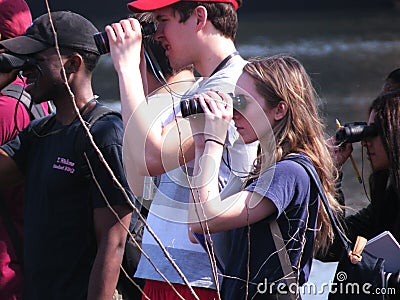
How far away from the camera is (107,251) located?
12.0 ft

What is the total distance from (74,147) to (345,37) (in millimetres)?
16390

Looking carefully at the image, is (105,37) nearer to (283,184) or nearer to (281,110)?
(281,110)

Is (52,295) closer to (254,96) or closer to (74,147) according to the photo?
(74,147)

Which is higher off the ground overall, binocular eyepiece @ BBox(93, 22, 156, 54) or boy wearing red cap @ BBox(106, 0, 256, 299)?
binocular eyepiece @ BBox(93, 22, 156, 54)

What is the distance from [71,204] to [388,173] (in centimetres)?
130

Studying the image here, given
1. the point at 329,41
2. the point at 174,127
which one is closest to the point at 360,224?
the point at 174,127

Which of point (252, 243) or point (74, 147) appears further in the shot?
point (74, 147)

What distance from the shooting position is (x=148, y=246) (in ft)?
12.2

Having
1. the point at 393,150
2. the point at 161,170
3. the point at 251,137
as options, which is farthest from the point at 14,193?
the point at 393,150

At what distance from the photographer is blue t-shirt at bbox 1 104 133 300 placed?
3697 millimetres


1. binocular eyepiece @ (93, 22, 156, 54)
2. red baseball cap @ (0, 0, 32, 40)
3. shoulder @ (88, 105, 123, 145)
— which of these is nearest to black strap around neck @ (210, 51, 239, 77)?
binocular eyepiece @ (93, 22, 156, 54)

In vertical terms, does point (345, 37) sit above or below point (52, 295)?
below

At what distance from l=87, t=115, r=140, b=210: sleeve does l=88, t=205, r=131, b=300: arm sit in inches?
1.6

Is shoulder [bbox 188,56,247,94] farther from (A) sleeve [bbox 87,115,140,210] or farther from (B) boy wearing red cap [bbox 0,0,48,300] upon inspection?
(B) boy wearing red cap [bbox 0,0,48,300]
